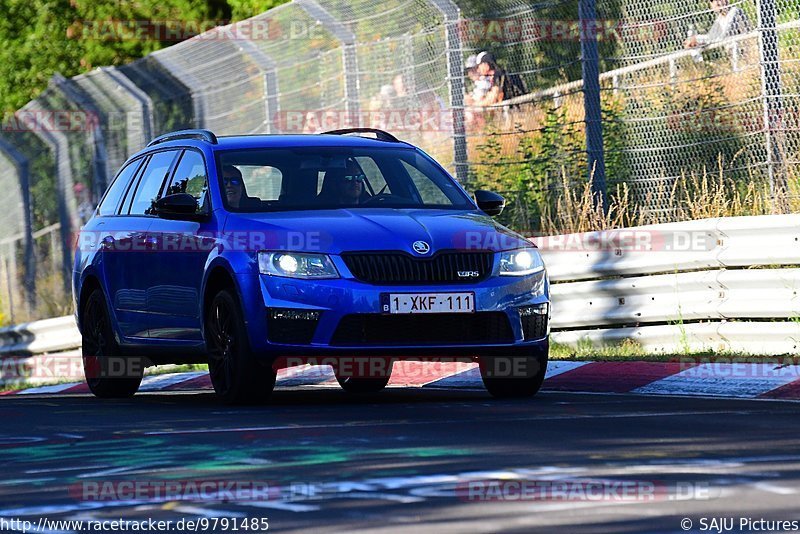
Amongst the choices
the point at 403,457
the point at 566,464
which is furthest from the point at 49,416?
the point at 566,464

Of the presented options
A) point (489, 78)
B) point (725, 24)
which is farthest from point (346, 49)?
point (725, 24)

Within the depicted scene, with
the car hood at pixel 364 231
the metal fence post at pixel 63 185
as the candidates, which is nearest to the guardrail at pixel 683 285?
the car hood at pixel 364 231

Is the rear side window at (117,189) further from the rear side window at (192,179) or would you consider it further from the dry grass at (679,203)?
the dry grass at (679,203)

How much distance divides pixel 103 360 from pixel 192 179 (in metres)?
1.88

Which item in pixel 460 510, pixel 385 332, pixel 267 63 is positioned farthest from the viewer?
pixel 267 63

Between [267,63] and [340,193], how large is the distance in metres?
7.46

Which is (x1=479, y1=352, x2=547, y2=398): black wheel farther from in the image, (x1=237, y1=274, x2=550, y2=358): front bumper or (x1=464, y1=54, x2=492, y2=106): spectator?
(x1=464, y1=54, x2=492, y2=106): spectator

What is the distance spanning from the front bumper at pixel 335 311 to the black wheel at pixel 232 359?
133 millimetres

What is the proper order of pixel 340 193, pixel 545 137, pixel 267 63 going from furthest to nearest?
1. pixel 267 63
2. pixel 545 137
3. pixel 340 193

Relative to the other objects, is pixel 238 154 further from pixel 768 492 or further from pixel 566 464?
pixel 768 492

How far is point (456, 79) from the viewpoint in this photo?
641 inches

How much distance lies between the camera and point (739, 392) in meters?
10.8

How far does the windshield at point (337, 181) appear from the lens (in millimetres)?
11203

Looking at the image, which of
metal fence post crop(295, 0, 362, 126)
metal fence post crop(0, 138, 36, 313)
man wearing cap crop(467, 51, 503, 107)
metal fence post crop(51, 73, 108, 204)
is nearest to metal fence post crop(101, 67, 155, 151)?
metal fence post crop(51, 73, 108, 204)
